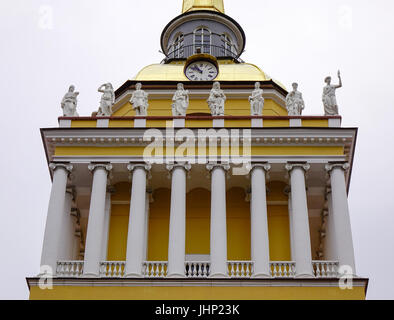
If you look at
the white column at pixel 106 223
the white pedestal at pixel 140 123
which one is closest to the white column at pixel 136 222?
the white column at pixel 106 223

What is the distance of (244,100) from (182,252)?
9674 millimetres

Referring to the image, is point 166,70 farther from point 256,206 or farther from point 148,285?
point 148,285

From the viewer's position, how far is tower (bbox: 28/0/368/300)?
24.1 meters

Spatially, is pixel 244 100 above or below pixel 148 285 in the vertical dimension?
above

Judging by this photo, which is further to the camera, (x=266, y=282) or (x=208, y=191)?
(x=208, y=191)

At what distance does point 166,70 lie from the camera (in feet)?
110

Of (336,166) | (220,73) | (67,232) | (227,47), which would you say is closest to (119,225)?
(67,232)

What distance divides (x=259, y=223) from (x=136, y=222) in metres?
4.31

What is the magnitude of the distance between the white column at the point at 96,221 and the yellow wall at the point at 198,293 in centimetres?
84

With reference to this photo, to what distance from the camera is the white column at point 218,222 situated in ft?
80.5

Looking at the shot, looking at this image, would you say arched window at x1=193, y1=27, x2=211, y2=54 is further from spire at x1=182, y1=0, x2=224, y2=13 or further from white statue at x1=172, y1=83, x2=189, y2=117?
white statue at x1=172, y1=83, x2=189, y2=117

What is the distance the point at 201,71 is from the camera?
3331cm

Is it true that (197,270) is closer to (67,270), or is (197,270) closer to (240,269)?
(240,269)
